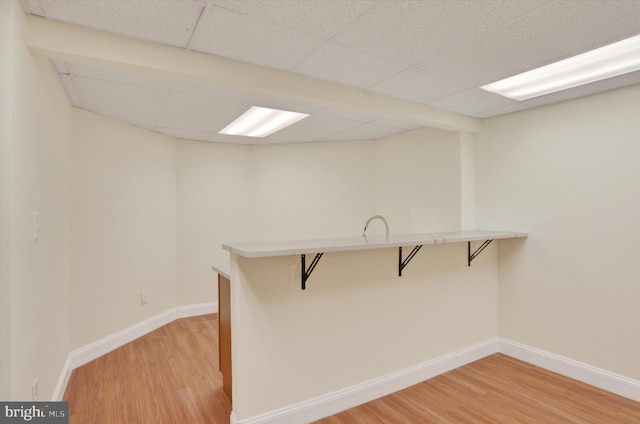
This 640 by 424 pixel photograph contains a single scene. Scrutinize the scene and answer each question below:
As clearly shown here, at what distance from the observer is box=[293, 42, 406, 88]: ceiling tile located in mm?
2002

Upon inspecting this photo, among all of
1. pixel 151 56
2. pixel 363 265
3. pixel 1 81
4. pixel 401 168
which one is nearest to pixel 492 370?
pixel 363 265

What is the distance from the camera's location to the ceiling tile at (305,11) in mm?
1529

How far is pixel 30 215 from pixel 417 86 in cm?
257

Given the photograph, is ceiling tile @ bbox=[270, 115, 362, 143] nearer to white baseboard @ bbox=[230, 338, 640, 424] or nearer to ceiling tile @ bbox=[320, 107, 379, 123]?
ceiling tile @ bbox=[320, 107, 379, 123]

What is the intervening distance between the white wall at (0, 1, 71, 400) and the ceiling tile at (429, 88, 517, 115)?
2.76m

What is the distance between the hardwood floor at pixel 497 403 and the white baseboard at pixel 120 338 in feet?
6.82

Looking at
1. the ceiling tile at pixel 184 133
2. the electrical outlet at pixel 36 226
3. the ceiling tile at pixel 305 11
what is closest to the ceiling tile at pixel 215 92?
the ceiling tile at pixel 305 11

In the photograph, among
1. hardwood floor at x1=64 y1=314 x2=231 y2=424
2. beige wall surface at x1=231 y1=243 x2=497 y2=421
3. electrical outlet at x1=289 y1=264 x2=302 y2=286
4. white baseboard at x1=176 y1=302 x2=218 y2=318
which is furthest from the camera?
white baseboard at x1=176 y1=302 x2=218 y2=318

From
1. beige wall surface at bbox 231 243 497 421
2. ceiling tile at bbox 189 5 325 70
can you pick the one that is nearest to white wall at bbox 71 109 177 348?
ceiling tile at bbox 189 5 325 70

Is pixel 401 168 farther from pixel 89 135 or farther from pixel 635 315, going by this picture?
pixel 89 135

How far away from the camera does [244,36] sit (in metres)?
1.83

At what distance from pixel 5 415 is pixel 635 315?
12.5 ft

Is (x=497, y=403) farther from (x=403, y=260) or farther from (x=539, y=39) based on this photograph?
(x=539, y=39)

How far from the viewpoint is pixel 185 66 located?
6.54ft
